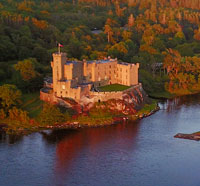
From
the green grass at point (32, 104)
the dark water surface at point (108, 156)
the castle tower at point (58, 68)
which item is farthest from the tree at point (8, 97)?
the dark water surface at point (108, 156)

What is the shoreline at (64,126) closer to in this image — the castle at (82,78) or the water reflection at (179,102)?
the castle at (82,78)

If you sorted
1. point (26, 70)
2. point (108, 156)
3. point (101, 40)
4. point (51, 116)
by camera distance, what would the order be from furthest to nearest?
point (101, 40) → point (26, 70) → point (51, 116) → point (108, 156)

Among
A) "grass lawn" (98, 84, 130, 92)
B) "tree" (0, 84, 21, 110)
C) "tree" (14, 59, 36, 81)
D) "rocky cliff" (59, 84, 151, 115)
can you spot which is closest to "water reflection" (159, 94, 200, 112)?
"rocky cliff" (59, 84, 151, 115)

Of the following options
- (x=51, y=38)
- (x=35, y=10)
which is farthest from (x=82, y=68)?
(x=35, y=10)

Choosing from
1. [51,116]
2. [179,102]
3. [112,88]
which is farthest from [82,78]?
[179,102]

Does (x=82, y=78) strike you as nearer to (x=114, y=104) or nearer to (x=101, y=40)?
(x=114, y=104)

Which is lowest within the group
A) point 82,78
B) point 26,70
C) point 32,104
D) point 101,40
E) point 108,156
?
point 108,156

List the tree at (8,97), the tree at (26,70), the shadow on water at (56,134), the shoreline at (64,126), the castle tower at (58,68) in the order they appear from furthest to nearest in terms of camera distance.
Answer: the tree at (26,70) < the castle tower at (58,68) < the tree at (8,97) < the shoreline at (64,126) < the shadow on water at (56,134)
